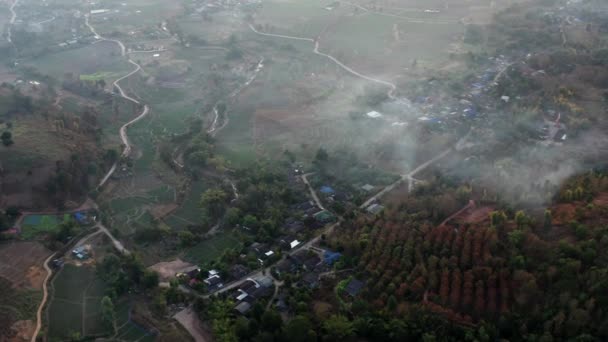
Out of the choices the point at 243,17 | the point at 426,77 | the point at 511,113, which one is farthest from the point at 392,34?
the point at 511,113

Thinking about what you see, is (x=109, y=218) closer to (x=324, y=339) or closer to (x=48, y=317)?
(x=48, y=317)

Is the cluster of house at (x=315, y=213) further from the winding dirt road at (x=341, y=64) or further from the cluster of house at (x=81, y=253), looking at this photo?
the winding dirt road at (x=341, y=64)

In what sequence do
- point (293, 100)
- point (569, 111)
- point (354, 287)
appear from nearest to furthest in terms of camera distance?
1. point (354, 287)
2. point (569, 111)
3. point (293, 100)

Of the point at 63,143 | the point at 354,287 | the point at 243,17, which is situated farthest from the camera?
the point at 243,17

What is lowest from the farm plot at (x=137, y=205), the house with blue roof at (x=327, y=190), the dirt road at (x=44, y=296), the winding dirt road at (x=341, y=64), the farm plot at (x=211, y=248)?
the dirt road at (x=44, y=296)

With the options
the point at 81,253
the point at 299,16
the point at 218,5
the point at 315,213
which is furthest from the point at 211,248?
the point at 218,5

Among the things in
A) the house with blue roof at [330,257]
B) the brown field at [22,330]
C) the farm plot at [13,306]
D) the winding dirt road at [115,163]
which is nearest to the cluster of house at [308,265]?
the house with blue roof at [330,257]

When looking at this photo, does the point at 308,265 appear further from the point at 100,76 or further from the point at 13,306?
the point at 100,76

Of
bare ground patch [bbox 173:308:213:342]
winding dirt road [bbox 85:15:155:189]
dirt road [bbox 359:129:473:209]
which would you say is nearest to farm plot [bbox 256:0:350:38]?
winding dirt road [bbox 85:15:155:189]
